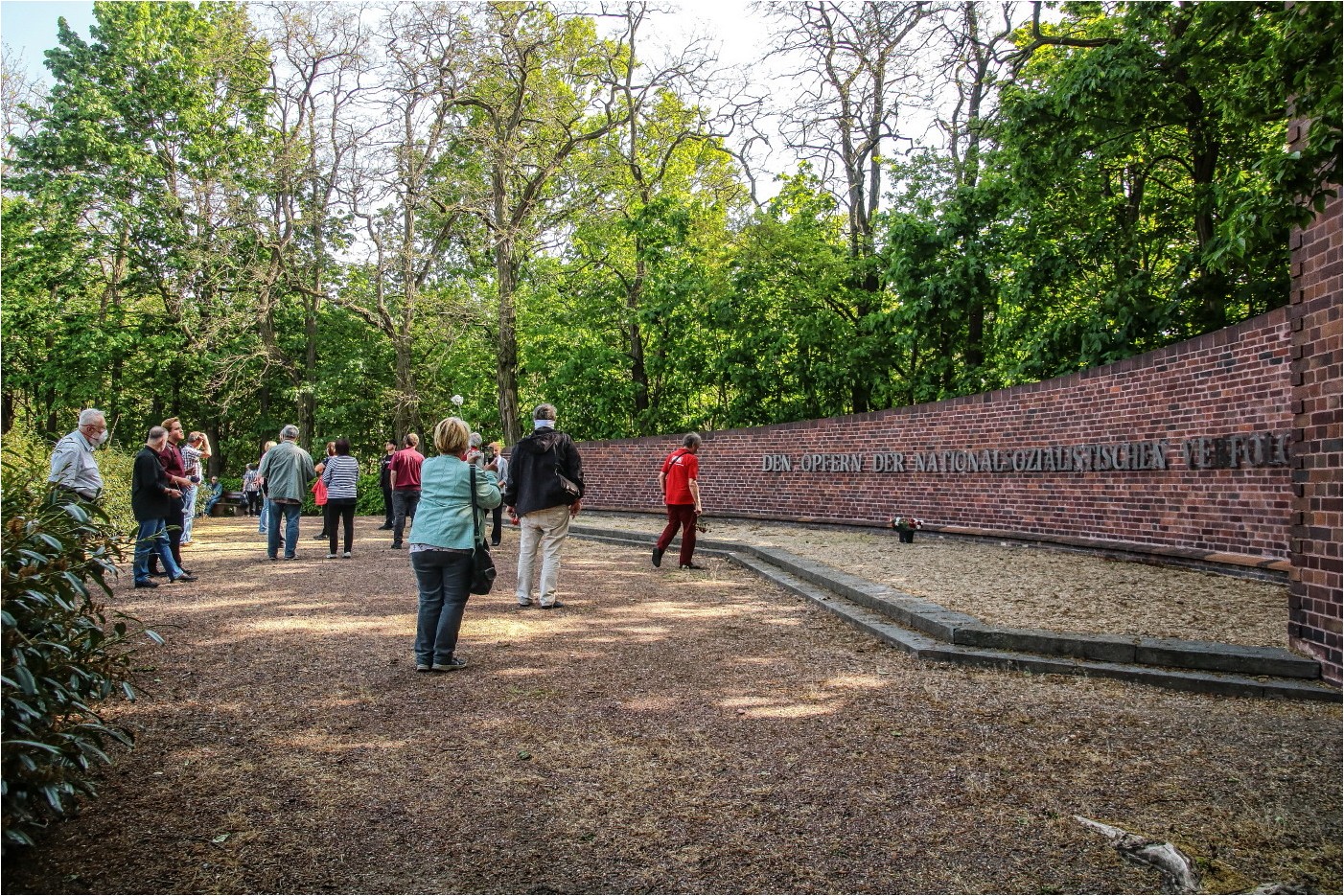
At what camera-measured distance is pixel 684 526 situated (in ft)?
36.4

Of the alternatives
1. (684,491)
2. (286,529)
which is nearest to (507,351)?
(286,529)

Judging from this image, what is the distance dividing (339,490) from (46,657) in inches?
373

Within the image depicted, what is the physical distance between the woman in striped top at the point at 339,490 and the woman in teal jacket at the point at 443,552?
6.50 meters

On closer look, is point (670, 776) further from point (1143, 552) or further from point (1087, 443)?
point (1087, 443)

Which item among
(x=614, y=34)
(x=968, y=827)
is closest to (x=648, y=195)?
(x=614, y=34)

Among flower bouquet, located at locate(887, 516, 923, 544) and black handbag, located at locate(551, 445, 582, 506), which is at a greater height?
black handbag, located at locate(551, 445, 582, 506)

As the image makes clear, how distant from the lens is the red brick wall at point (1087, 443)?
9.16 metres

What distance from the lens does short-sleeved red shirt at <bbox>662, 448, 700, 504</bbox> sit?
1084cm

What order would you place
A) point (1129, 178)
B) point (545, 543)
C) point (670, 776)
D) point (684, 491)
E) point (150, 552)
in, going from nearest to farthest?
1. point (670, 776)
2. point (545, 543)
3. point (150, 552)
4. point (684, 491)
5. point (1129, 178)

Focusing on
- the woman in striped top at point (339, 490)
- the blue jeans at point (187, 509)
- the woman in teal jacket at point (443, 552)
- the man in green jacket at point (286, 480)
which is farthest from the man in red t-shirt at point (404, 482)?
the woman in teal jacket at point (443, 552)

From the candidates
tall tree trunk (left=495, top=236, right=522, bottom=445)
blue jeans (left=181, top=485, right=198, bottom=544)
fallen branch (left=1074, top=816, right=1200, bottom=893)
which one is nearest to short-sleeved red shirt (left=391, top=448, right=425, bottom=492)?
blue jeans (left=181, top=485, right=198, bottom=544)

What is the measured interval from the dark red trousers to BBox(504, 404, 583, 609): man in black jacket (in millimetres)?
2702

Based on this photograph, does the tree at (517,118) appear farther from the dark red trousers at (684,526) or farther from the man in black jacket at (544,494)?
the man in black jacket at (544,494)

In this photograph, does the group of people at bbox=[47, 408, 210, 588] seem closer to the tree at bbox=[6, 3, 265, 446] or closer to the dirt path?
the dirt path
